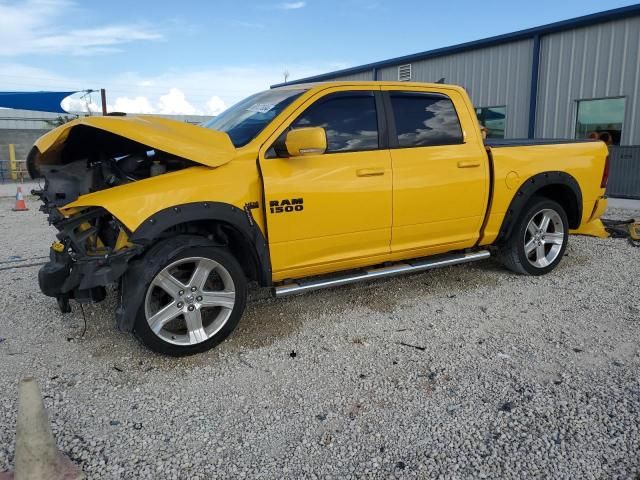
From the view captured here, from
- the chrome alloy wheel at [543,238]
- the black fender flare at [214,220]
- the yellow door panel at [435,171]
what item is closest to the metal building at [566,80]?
the chrome alloy wheel at [543,238]

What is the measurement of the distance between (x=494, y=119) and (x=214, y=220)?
13.2 metres

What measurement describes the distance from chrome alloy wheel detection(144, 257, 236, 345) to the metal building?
1121cm

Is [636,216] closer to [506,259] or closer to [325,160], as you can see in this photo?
[506,259]

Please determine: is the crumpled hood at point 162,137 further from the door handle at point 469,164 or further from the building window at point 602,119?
the building window at point 602,119

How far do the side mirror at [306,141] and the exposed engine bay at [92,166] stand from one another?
77cm

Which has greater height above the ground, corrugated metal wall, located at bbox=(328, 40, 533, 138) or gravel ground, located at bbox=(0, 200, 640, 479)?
corrugated metal wall, located at bbox=(328, 40, 533, 138)

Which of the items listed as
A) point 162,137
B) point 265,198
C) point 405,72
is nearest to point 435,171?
point 265,198

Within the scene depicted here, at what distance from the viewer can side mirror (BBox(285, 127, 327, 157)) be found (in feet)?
11.7

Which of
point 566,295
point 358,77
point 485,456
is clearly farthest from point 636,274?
point 358,77

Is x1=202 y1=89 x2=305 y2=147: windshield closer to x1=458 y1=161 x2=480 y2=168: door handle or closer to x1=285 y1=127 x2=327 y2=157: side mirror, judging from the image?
x1=285 y1=127 x2=327 y2=157: side mirror

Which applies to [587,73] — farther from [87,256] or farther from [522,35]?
[87,256]

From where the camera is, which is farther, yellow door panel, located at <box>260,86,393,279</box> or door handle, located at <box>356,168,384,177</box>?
door handle, located at <box>356,168,384,177</box>

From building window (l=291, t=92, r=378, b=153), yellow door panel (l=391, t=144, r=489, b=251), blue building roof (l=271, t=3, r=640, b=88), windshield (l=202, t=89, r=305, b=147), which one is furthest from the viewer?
blue building roof (l=271, t=3, r=640, b=88)

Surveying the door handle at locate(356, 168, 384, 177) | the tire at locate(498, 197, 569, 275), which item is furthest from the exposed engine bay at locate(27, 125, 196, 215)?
the tire at locate(498, 197, 569, 275)
